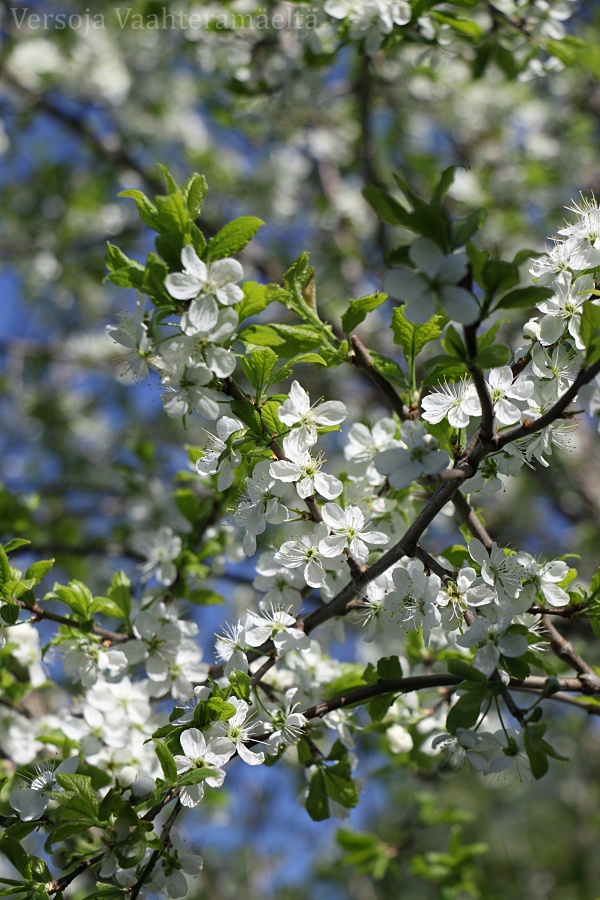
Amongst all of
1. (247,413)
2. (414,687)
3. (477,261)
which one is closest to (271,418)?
(247,413)

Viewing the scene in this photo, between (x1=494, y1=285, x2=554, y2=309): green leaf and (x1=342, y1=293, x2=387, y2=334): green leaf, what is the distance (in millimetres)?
438

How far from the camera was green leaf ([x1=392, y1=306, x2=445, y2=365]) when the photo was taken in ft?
5.71

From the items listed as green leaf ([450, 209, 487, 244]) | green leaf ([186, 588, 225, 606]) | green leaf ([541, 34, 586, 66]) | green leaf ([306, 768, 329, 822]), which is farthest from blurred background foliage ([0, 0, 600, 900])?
green leaf ([450, 209, 487, 244])

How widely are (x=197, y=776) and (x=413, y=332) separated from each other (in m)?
1.05

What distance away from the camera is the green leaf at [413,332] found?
1.74 metres

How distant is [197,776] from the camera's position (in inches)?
57.1

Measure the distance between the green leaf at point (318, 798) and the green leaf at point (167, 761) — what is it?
48cm

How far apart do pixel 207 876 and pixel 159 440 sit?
3.48 m

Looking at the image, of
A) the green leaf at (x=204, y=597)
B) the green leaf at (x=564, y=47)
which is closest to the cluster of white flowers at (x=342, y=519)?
the green leaf at (x=204, y=597)

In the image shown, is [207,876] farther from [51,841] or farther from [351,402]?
[51,841]

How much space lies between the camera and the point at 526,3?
2.81 m

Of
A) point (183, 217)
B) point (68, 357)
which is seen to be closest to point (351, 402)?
point (68, 357)

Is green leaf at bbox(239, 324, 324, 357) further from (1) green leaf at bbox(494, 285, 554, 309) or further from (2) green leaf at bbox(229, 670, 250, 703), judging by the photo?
(2) green leaf at bbox(229, 670, 250, 703)

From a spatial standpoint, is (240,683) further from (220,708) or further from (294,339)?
(294,339)
